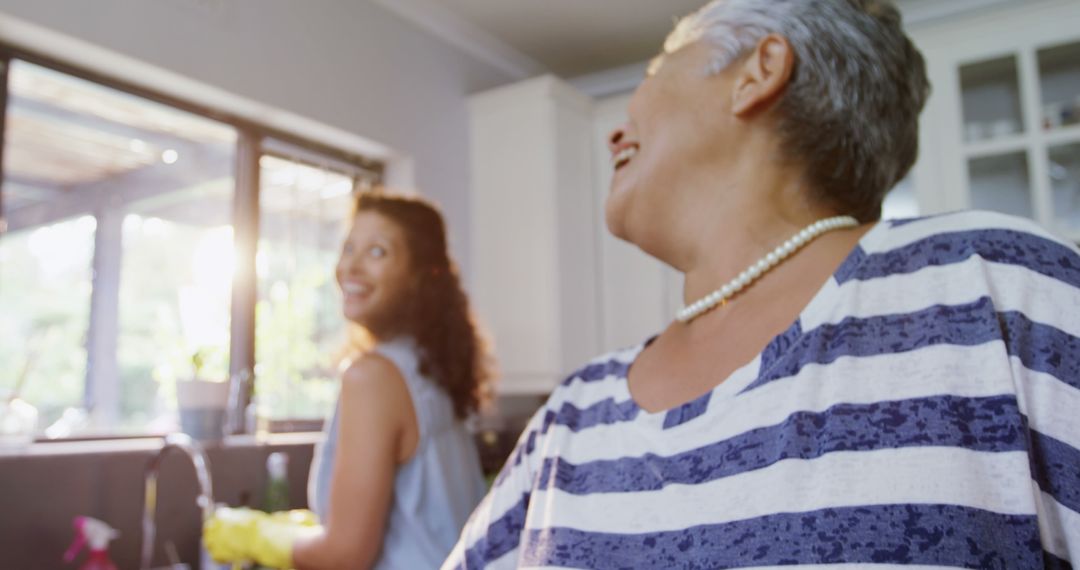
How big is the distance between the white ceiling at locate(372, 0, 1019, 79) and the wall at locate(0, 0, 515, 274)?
6 centimetres

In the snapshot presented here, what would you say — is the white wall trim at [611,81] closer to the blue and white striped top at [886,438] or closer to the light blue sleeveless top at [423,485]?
the light blue sleeveless top at [423,485]

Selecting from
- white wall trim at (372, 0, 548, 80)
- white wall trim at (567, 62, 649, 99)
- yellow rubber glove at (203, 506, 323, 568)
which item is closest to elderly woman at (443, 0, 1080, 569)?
yellow rubber glove at (203, 506, 323, 568)

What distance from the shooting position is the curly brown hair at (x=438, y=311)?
1.56 m

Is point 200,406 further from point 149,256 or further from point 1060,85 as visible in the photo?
point 1060,85

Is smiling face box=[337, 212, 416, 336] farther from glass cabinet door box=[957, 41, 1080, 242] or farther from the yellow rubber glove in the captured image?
glass cabinet door box=[957, 41, 1080, 242]

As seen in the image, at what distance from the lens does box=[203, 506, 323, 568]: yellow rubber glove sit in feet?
4.58

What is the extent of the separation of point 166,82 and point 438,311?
89 centimetres

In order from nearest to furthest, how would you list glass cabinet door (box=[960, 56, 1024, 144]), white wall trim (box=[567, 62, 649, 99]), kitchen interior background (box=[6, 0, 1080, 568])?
kitchen interior background (box=[6, 0, 1080, 568])
glass cabinet door (box=[960, 56, 1024, 144])
white wall trim (box=[567, 62, 649, 99])

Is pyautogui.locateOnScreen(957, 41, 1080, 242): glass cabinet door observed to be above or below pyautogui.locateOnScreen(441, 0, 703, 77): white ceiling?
below

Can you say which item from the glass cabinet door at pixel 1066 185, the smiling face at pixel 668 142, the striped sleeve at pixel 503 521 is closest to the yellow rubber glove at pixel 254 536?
the striped sleeve at pixel 503 521

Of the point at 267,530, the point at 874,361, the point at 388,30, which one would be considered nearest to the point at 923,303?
the point at 874,361

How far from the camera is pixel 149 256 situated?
213cm

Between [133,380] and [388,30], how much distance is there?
1.27 meters

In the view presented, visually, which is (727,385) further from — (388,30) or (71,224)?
(388,30)
